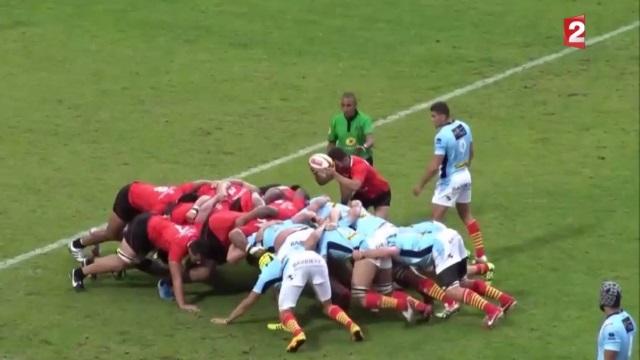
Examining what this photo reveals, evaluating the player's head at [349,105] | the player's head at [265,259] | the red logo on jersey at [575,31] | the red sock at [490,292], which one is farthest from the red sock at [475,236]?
the red logo on jersey at [575,31]

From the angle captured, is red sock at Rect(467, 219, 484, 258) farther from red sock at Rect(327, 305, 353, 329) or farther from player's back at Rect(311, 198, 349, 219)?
red sock at Rect(327, 305, 353, 329)

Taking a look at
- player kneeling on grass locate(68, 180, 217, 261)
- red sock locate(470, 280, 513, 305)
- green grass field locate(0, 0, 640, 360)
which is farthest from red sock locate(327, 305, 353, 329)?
player kneeling on grass locate(68, 180, 217, 261)

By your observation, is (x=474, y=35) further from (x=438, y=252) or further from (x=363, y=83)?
(x=438, y=252)

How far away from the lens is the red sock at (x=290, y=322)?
48.9ft

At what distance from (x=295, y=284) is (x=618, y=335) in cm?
358

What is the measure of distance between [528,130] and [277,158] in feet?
12.6

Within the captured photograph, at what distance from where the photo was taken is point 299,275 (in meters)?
15.0

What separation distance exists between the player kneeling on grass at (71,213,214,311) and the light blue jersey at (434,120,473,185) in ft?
9.12

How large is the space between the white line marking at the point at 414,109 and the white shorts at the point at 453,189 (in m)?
4.19

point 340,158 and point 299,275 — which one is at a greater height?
point 340,158

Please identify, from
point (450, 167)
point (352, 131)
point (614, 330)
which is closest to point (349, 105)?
point (352, 131)

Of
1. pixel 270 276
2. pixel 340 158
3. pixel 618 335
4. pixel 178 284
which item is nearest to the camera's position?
pixel 618 335

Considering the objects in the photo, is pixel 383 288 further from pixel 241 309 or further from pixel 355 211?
pixel 241 309

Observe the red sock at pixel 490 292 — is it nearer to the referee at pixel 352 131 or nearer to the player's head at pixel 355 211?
the player's head at pixel 355 211
